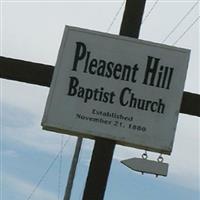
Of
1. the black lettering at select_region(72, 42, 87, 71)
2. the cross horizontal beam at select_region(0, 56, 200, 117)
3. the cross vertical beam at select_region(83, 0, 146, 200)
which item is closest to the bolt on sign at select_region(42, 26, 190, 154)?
the black lettering at select_region(72, 42, 87, 71)

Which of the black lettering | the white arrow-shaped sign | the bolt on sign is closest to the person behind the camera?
the bolt on sign

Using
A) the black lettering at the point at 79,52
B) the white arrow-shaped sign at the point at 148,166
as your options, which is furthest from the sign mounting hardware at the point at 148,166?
the black lettering at the point at 79,52

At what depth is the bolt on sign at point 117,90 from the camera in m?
5.58

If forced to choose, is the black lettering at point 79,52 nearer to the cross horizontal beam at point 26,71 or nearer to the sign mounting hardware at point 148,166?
the cross horizontal beam at point 26,71

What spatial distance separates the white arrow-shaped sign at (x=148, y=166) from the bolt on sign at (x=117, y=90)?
0.25 metres

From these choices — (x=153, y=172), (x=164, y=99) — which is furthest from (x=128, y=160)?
(x=164, y=99)

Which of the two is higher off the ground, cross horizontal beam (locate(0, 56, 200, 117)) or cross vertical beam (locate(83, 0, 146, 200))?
cross horizontal beam (locate(0, 56, 200, 117))

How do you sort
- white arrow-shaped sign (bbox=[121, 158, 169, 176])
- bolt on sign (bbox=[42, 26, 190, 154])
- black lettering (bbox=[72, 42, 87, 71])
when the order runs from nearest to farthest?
bolt on sign (bbox=[42, 26, 190, 154])
black lettering (bbox=[72, 42, 87, 71])
white arrow-shaped sign (bbox=[121, 158, 169, 176])

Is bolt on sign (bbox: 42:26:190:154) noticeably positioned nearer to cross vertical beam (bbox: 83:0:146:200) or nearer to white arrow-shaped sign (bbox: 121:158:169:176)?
cross vertical beam (bbox: 83:0:146:200)

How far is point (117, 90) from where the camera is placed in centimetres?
561

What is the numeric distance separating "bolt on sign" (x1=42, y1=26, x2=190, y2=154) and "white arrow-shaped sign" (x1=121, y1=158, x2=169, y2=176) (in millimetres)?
254

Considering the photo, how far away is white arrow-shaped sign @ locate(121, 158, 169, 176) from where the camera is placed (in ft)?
19.0

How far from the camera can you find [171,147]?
18.1 ft

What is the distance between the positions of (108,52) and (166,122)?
2.37 ft
